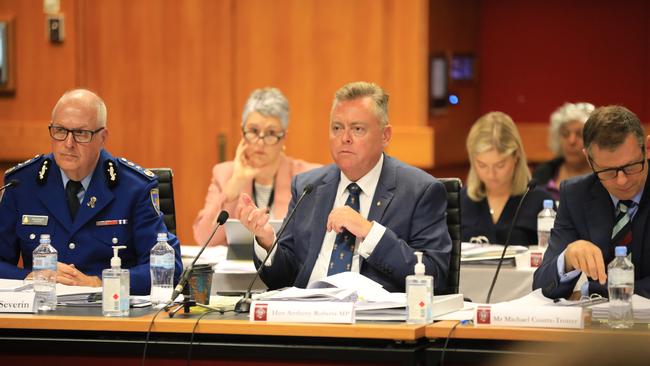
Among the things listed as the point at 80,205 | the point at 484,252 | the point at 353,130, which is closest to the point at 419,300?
the point at 353,130

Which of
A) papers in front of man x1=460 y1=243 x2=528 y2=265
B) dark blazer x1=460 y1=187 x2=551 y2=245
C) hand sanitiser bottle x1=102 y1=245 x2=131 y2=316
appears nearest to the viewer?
hand sanitiser bottle x1=102 y1=245 x2=131 y2=316

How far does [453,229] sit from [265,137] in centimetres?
176

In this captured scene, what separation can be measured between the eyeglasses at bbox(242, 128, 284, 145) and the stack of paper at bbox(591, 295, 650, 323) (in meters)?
2.72

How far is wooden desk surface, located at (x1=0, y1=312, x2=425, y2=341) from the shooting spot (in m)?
2.94

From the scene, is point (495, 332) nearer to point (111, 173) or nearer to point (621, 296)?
point (621, 296)

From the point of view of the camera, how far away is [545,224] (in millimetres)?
5219

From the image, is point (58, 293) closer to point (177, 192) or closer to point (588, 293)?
point (588, 293)

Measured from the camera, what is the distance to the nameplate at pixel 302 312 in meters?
3.01

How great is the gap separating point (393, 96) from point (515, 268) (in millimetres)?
2979

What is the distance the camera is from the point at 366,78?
7.56 meters

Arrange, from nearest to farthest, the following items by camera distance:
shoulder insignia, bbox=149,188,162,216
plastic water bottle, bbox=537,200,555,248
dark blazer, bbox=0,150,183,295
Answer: dark blazer, bbox=0,150,183,295
shoulder insignia, bbox=149,188,162,216
plastic water bottle, bbox=537,200,555,248

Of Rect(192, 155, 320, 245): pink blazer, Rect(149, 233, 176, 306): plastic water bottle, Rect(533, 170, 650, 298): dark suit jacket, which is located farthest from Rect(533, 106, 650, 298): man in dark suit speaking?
Rect(192, 155, 320, 245): pink blazer

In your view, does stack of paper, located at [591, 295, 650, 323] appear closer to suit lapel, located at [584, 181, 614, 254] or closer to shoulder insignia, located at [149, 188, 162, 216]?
suit lapel, located at [584, 181, 614, 254]

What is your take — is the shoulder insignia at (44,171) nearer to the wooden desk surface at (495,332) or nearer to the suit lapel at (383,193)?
the suit lapel at (383,193)
